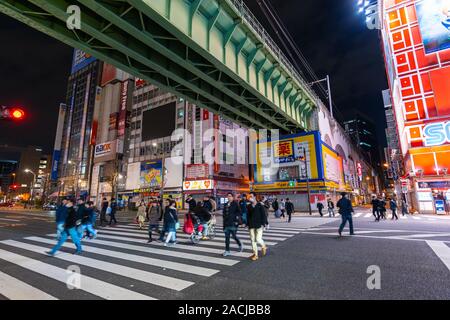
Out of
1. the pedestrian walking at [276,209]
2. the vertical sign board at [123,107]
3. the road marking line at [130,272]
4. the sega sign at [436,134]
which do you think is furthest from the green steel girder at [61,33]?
the vertical sign board at [123,107]

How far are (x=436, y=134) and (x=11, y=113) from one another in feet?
110

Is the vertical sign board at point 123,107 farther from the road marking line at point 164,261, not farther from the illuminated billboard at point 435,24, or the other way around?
the illuminated billboard at point 435,24

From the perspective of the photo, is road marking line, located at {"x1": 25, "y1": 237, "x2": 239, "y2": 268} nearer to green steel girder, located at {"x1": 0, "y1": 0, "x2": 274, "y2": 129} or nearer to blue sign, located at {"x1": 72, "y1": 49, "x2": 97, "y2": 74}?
green steel girder, located at {"x1": 0, "y1": 0, "x2": 274, "y2": 129}

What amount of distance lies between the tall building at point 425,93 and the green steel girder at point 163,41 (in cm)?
1704

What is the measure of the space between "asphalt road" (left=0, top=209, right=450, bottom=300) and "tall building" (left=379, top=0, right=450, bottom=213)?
1982 centimetres

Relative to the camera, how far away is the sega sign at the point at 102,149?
5631cm

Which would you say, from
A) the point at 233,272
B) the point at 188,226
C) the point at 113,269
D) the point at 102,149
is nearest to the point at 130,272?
the point at 113,269

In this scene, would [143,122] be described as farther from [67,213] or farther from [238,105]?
[67,213]

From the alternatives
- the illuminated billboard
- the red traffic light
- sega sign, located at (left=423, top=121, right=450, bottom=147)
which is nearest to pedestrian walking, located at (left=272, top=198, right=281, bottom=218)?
the red traffic light

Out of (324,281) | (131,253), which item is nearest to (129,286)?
(131,253)

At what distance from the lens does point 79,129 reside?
7131 centimetres

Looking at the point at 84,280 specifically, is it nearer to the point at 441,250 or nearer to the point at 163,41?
the point at 441,250

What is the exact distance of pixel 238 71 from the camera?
1495cm
